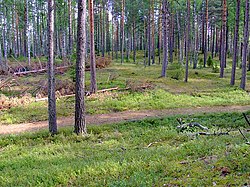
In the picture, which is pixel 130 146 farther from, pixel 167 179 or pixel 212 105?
pixel 212 105

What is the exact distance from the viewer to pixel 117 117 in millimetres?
13180

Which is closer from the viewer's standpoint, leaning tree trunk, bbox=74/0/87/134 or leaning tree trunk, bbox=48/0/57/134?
leaning tree trunk, bbox=74/0/87/134

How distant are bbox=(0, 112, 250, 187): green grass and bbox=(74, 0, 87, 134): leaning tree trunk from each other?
55 centimetres

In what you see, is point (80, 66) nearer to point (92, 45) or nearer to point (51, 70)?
point (51, 70)

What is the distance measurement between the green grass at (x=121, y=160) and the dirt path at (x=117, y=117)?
4.64 feet

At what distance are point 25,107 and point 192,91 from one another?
10524 mm

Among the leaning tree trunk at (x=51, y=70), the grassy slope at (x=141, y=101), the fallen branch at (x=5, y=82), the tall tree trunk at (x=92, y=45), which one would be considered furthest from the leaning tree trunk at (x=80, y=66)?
the fallen branch at (x=5, y=82)

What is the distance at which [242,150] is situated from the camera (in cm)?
539

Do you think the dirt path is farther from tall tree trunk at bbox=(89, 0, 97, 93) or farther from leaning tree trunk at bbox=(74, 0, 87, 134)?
tall tree trunk at bbox=(89, 0, 97, 93)

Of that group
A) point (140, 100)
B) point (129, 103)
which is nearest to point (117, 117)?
point (129, 103)

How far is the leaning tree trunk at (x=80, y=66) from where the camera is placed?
956 centimetres

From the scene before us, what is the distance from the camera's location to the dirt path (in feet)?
38.6

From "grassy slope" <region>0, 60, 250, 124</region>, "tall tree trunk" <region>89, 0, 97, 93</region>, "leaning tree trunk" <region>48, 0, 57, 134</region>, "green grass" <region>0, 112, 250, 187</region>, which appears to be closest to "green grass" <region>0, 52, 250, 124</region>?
"grassy slope" <region>0, 60, 250, 124</region>

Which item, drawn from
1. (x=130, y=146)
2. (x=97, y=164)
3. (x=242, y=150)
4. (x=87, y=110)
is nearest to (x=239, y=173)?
(x=242, y=150)
